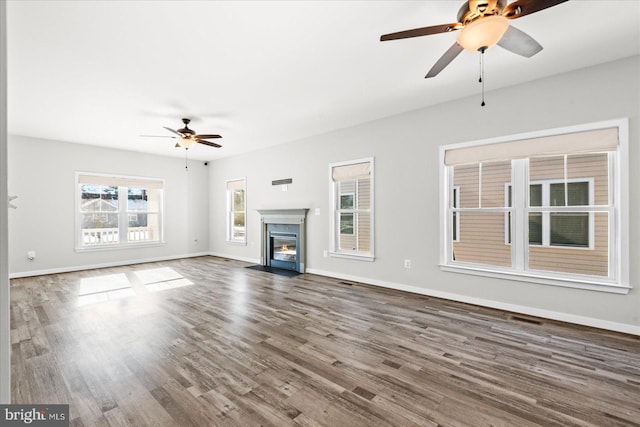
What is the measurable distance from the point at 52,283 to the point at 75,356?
363 cm

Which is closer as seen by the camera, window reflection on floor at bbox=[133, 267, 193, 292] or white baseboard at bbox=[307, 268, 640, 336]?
white baseboard at bbox=[307, 268, 640, 336]

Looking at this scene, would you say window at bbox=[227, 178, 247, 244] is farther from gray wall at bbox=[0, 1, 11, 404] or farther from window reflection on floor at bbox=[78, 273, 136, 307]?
gray wall at bbox=[0, 1, 11, 404]

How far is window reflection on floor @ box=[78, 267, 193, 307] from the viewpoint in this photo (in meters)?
4.20

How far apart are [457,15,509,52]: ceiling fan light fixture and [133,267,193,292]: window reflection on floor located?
5.10 meters

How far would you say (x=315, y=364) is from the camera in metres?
2.33

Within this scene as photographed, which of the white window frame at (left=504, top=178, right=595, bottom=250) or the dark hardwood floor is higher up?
the white window frame at (left=504, top=178, right=595, bottom=250)

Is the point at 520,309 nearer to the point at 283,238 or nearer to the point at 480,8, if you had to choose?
the point at 480,8

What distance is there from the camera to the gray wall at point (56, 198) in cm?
537

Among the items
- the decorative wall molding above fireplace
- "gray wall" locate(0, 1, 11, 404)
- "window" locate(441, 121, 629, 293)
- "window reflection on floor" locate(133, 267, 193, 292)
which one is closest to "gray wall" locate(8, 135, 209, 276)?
"window reflection on floor" locate(133, 267, 193, 292)

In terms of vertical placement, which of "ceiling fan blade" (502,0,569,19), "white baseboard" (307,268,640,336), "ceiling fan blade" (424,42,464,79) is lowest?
"white baseboard" (307,268,640,336)

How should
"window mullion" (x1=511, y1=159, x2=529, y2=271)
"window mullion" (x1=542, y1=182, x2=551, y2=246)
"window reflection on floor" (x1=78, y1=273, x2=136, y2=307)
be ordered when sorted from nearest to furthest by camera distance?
"window mullion" (x1=511, y1=159, x2=529, y2=271) < "window mullion" (x1=542, y1=182, x2=551, y2=246) < "window reflection on floor" (x1=78, y1=273, x2=136, y2=307)

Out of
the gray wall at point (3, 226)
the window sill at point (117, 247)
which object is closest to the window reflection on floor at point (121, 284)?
the window sill at point (117, 247)

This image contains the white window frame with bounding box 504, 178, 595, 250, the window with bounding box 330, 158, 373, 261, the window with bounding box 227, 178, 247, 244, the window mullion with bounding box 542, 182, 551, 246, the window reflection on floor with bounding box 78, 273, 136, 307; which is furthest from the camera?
the window with bounding box 227, 178, 247, 244

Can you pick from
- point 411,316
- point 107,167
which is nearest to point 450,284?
point 411,316
